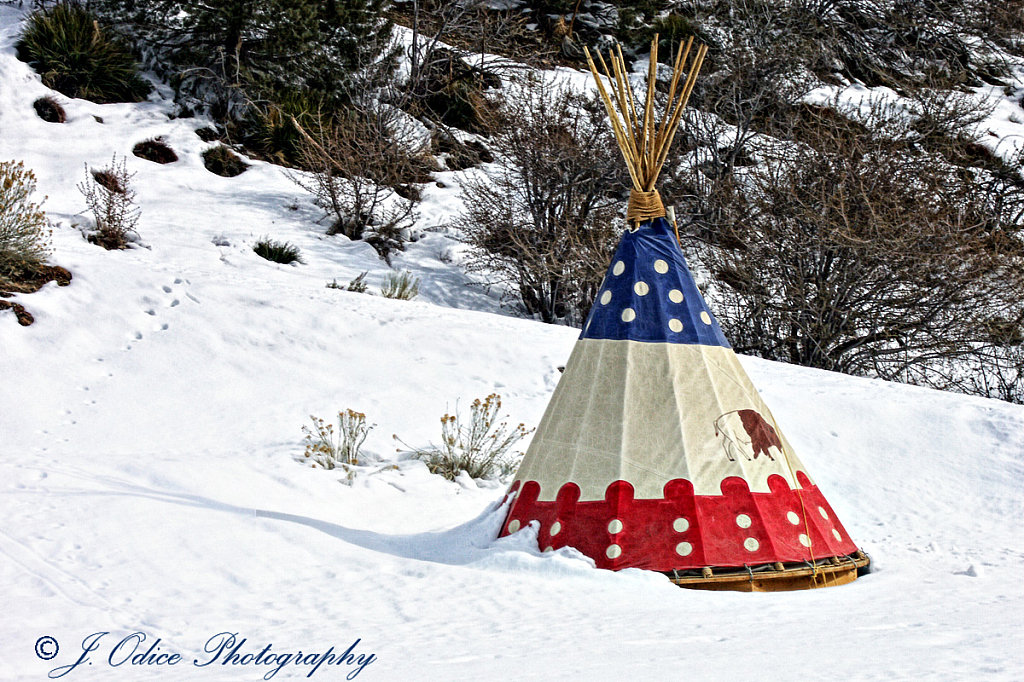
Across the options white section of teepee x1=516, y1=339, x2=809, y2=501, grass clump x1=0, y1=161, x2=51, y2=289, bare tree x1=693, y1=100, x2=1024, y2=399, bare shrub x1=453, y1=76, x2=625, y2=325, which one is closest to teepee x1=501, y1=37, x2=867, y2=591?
white section of teepee x1=516, y1=339, x2=809, y2=501

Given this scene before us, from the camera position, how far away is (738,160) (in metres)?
12.8

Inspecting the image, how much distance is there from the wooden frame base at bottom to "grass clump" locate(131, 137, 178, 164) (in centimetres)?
1059

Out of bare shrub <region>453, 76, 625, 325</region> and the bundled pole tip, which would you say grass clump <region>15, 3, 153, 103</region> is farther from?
the bundled pole tip

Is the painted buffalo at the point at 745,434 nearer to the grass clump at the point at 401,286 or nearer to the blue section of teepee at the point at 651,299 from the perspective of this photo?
the blue section of teepee at the point at 651,299

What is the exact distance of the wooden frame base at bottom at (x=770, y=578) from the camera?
10.1 feet

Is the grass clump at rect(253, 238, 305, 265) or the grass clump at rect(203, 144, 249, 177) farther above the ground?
the grass clump at rect(203, 144, 249, 177)

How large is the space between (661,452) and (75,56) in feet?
38.7

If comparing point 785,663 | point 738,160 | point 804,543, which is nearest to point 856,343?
point 738,160

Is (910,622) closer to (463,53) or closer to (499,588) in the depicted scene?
(499,588)

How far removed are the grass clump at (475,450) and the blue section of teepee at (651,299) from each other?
1.89m

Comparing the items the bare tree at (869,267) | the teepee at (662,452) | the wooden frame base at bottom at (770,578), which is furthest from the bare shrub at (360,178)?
the wooden frame base at bottom at (770,578)

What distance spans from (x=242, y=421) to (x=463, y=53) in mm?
11090
